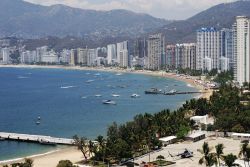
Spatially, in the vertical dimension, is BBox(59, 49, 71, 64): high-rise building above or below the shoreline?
above

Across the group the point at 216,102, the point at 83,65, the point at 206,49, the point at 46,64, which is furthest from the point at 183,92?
the point at 46,64

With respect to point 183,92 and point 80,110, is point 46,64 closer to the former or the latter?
point 183,92

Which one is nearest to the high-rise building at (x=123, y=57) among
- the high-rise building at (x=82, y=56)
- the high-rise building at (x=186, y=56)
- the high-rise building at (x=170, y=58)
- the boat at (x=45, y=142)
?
the high-rise building at (x=82, y=56)

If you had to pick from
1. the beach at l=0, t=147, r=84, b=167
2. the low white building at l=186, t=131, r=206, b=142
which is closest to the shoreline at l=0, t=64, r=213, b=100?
the low white building at l=186, t=131, r=206, b=142

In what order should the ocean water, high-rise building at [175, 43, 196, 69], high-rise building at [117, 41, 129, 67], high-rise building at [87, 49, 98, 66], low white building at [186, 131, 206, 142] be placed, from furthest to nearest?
high-rise building at [87, 49, 98, 66]
high-rise building at [117, 41, 129, 67]
high-rise building at [175, 43, 196, 69]
the ocean water
low white building at [186, 131, 206, 142]

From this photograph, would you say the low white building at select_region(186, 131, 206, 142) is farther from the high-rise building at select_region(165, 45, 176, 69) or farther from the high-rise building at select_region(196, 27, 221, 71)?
the high-rise building at select_region(165, 45, 176, 69)
